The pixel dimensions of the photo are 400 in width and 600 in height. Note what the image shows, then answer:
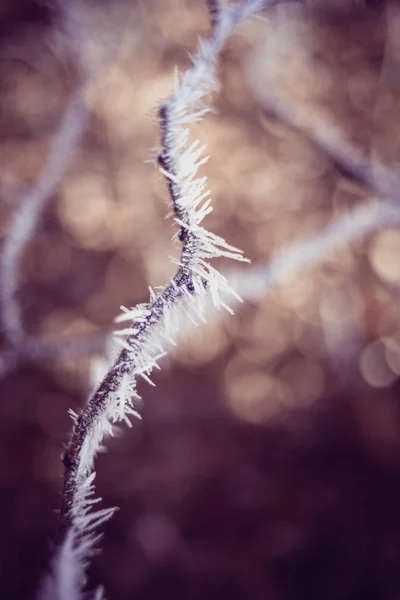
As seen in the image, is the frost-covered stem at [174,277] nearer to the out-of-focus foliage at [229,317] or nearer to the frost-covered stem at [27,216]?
the frost-covered stem at [27,216]

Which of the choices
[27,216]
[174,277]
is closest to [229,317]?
[27,216]

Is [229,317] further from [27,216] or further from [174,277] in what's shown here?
[174,277]

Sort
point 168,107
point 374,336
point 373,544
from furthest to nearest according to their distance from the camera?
point 374,336 < point 373,544 < point 168,107

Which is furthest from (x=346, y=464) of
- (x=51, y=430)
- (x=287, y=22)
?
(x=287, y=22)

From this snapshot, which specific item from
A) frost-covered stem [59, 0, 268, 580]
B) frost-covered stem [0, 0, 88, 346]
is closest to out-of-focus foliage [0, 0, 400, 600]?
frost-covered stem [0, 0, 88, 346]

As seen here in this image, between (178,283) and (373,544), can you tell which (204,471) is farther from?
(178,283)

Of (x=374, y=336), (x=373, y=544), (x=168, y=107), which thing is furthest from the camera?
(x=374, y=336)
